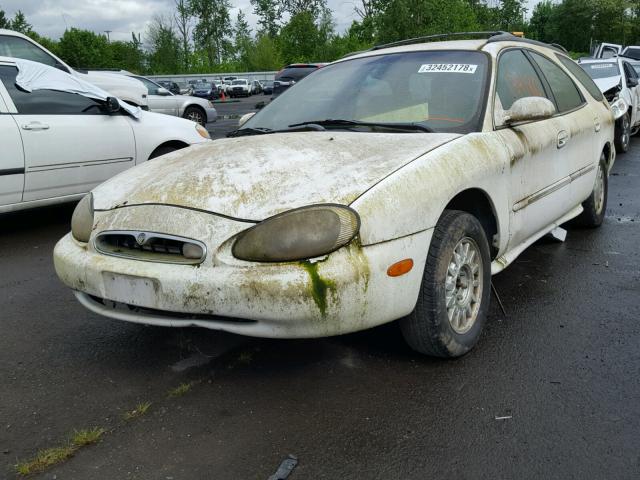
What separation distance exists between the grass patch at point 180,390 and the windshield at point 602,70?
1107 cm

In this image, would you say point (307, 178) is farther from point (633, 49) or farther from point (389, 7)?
point (389, 7)

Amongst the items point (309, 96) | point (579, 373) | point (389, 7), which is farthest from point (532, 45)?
point (389, 7)

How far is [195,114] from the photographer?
18828 millimetres

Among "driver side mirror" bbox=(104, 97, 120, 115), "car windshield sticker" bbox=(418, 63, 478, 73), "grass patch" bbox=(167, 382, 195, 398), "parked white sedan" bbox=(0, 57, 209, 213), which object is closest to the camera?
"grass patch" bbox=(167, 382, 195, 398)

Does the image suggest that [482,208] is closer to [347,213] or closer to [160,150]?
[347,213]

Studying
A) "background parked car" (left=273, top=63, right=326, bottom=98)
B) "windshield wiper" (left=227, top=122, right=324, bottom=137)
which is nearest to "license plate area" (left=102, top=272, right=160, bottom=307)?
"windshield wiper" (left=227, top=122, right=324, bottom=137)

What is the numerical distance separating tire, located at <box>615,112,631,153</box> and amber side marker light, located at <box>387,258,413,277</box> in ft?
31.0

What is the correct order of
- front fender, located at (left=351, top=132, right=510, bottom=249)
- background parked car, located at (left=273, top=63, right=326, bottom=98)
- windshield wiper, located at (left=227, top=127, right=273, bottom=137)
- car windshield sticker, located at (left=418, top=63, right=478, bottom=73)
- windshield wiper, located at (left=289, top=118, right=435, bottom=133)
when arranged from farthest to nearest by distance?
1. background parked car, located at (left=273, top=63, right=326, bottom=98)
2. windshield wiper, located at (left=227, top=127, right=273, bottom=137)
3. car windshield sticker, located at (left=418, top=63, right=478, bottom=73)
4. windshield wiper, located at (left=289, top=118, right=435, bottom=133)
5. front fender, located at (left=351, top=132, right=510, bottom=249)

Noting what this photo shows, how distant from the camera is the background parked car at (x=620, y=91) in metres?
10.7

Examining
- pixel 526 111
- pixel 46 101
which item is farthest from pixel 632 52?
pixel 526 111

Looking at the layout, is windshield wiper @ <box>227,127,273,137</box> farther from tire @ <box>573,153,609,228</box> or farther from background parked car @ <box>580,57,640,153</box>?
background parked car @ <box>580,57,640,153</box>

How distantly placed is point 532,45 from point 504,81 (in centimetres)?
96

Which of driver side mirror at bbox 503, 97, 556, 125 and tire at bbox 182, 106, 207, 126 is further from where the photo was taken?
tire at bbox 182, 106, 207, 126

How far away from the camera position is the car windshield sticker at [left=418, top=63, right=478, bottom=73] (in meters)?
3.85
